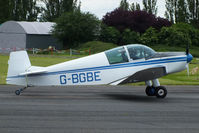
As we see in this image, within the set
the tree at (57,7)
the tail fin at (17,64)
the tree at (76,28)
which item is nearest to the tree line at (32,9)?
the tree at (57,7)

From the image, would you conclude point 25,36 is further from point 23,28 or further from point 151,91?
point 151,91

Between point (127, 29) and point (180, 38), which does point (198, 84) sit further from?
point (127, 29)

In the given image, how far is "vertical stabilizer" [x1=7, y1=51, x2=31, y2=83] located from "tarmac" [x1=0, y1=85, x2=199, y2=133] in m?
0.88

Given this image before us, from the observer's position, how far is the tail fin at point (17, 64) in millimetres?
13969

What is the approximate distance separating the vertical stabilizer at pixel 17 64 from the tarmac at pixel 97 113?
880 millimetres

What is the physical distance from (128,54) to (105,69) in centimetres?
101

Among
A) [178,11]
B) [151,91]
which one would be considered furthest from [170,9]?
[151,91]

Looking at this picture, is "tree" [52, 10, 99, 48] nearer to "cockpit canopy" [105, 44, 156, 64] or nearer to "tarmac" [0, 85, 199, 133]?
"tarmac" [0, 85, 199, 133]

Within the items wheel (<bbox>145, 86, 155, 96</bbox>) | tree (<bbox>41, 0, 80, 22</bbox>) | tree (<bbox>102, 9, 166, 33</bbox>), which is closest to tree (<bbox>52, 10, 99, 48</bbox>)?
tree (<bbox>102, 9, 166, 33</bbox>)

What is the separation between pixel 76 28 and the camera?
171 ft

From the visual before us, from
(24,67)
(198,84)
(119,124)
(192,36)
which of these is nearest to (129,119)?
(119,124)

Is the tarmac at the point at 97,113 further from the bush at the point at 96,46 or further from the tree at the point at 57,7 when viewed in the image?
the tree at the point at 57,7

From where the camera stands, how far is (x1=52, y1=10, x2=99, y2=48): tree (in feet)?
173

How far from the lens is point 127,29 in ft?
178
